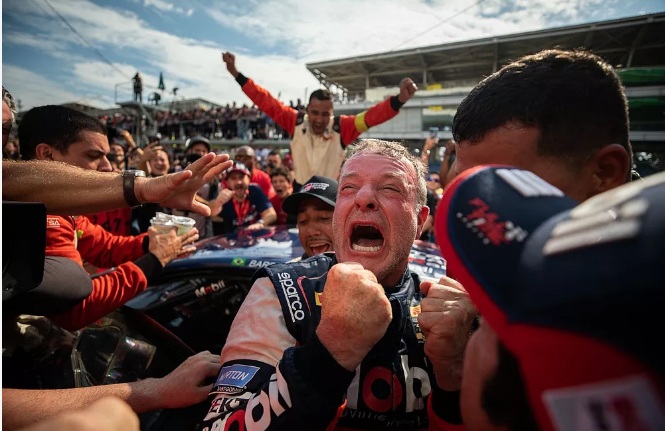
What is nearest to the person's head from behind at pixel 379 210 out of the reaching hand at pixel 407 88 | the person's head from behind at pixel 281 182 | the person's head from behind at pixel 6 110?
the person's head from behind at pixel 6 110

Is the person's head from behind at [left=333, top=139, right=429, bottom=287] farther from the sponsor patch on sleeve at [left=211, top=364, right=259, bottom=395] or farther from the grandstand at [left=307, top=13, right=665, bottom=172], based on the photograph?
the grandstand at [left=307, top=13, right=665, bottom=172]

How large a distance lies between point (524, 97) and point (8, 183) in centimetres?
208

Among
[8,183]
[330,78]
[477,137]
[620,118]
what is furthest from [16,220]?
[330,78]

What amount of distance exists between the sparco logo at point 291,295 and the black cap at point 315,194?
137 centimetres

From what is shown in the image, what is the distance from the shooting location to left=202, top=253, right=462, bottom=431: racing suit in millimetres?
984

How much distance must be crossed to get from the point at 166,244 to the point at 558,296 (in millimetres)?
2944

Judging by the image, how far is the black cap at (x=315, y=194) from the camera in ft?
9.74

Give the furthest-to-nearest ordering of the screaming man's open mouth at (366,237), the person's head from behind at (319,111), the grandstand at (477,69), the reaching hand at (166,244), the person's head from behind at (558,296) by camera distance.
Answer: the grandstand at (477,69) → the person's head from behind at (319,111) → the reaching hand at (166,244) → the screaming man's open mouth at (366,237) → the person's head from behind at (558,296)

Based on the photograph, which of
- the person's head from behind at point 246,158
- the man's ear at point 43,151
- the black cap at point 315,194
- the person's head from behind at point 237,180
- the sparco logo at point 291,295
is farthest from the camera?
the person's head from behind at point 246,158

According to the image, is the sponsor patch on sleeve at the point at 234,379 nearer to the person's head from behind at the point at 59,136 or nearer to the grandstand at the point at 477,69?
the person's head from behind at the point at 59,136

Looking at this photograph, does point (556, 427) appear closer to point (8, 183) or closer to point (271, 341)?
point (271, 341)

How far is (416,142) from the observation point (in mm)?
33406

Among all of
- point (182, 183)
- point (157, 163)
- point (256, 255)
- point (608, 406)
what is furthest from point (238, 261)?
point (157, 163)

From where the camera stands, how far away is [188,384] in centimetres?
169
